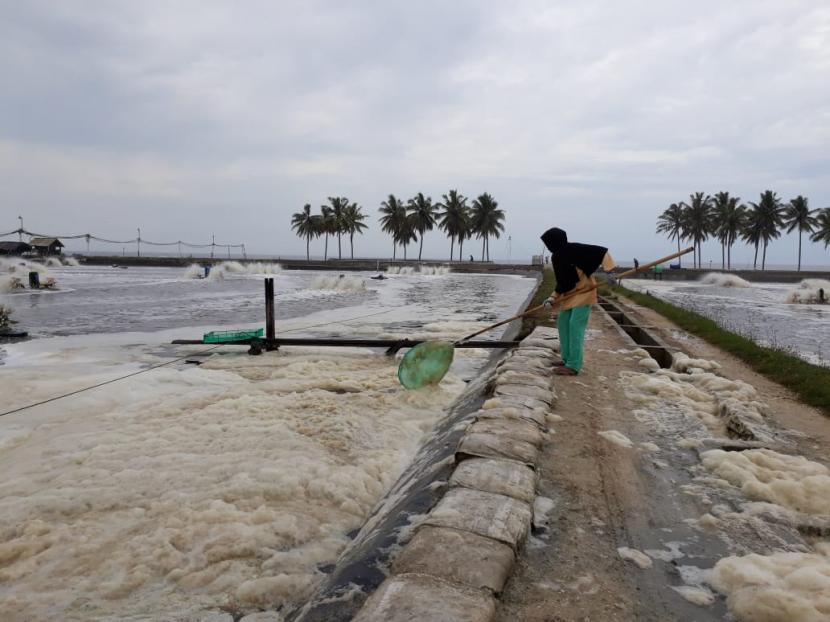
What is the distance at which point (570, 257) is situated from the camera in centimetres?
608

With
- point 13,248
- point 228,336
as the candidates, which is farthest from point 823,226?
point 13,248

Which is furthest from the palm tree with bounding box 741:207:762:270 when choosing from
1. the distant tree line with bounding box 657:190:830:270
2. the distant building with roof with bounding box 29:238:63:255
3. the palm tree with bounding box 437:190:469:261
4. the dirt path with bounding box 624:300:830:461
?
the distant building with roof with bounding box 29:238:63:255

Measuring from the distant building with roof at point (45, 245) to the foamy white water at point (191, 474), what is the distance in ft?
245

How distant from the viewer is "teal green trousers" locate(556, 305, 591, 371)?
618 cm

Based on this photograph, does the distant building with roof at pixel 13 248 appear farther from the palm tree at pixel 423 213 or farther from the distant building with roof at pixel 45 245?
the palm tree at pixel 423 213

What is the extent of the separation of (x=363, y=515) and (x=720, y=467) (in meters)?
2.82

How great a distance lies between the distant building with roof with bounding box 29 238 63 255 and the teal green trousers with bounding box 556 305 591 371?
8471cm

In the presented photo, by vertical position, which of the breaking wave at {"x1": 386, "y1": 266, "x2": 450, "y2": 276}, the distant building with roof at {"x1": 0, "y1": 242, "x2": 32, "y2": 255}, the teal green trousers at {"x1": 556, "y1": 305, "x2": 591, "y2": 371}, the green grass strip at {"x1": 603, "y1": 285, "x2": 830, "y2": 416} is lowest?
the green grass strip at {"x1": 603, "y1": 285, "x2": 830, "y2": 416}

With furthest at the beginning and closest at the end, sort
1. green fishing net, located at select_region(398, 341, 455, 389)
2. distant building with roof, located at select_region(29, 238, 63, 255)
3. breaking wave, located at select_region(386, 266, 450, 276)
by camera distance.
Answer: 1. distant building with roof, located at select_region(29, 238, 63, 255)
2. breaking wave, located at select_region(386, 266, 450, 276)
3. green fishing net, located at select_region(398, 341, 455, 389)

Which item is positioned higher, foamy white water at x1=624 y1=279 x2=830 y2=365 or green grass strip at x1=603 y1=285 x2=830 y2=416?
green grass strip at x1=603 y1=285 x2=830 y2=416

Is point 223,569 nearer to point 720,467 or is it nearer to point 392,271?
point 720,467

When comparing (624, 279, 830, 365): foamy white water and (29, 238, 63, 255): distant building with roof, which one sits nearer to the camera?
(624, 279, 830, 365): foamy white water

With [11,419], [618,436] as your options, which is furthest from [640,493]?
[11,419]

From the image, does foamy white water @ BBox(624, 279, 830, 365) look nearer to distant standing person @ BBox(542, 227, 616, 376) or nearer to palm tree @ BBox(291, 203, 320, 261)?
distant standing person @ BBox(542, 227, 616, 376)
